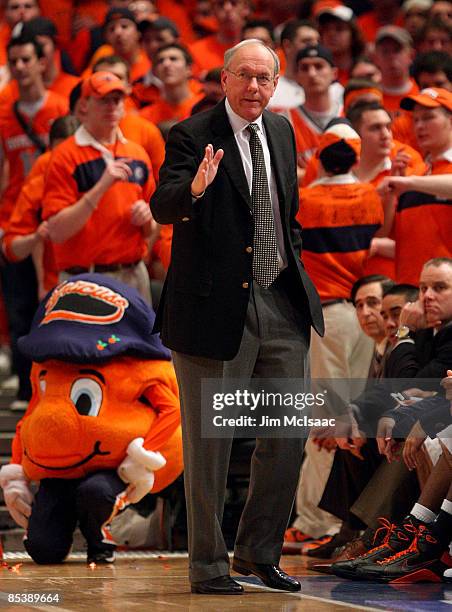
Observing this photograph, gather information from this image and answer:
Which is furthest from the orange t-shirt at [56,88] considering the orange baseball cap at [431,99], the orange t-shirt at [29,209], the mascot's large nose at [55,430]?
the mascot's large nose at [55,430]

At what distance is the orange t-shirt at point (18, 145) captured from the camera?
8812 mm

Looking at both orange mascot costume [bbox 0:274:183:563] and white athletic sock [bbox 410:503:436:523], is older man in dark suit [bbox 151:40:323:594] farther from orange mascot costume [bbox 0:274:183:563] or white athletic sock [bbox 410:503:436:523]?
orange mascot costume [bbox 0:274:183:563]

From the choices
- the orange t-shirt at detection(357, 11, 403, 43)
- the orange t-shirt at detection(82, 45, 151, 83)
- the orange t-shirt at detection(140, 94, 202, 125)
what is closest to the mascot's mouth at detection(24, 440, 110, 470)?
the orange t-shirt at detection(140, 94, 202, 125)

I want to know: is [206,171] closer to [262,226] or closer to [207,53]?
[262,226]

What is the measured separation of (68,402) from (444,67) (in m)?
3.27

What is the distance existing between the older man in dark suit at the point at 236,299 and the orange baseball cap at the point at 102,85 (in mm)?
2481

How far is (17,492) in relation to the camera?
6207 mm

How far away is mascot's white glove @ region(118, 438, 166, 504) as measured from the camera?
6031 mm

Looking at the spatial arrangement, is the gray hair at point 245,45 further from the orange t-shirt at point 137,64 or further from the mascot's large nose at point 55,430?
the orange t-shirt at point 137,64

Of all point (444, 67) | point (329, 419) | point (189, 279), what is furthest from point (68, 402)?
point (444, 67)

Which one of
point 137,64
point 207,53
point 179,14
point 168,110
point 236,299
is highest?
point 179,14

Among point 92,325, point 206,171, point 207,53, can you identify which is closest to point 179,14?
point 207,53

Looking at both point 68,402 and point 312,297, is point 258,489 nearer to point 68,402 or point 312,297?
point 312,297

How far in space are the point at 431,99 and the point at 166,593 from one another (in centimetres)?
331
